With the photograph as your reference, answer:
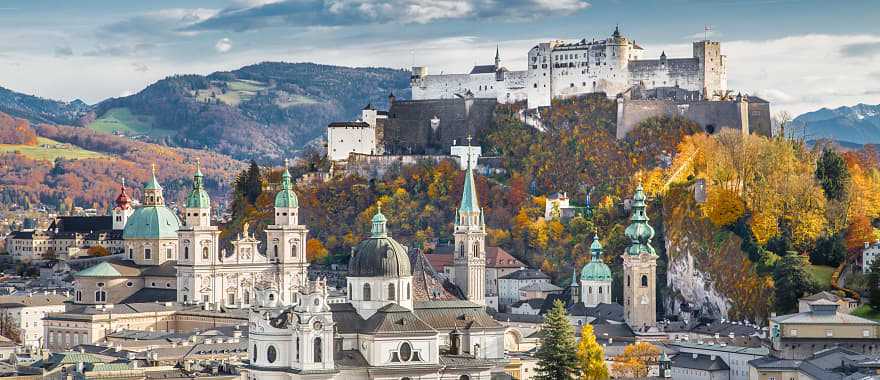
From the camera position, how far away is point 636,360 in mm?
106438

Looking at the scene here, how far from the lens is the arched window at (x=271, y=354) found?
270 ft

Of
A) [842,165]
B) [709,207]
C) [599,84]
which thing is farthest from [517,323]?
[599,84]

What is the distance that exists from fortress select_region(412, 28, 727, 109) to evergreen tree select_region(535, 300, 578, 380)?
56290 mm

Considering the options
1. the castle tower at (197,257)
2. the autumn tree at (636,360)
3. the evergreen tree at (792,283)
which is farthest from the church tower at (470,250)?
the castle tower at (197,257)

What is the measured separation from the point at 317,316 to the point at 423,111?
8004 cm

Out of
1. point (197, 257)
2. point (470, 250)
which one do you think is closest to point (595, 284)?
point (470, 250)

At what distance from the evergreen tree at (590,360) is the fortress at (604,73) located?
51.3m

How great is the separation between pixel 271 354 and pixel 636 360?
1157 inches

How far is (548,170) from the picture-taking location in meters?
151

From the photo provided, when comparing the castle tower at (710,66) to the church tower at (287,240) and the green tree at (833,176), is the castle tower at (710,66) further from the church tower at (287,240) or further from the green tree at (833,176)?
the church tower at (287,240)

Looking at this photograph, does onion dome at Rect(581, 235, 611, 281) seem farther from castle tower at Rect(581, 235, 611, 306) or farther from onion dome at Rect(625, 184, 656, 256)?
onion dome at Rect(625, 184, 656, 256)

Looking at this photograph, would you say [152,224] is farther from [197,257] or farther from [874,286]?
[874,286]

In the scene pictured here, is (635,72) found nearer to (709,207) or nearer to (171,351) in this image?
(709,207)

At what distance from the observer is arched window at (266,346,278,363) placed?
82.4 meters
